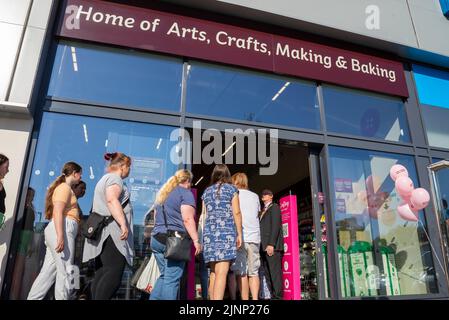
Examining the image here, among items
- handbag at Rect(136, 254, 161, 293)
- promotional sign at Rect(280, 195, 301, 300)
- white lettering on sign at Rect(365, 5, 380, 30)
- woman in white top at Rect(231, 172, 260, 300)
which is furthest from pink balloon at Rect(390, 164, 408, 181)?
handbag at Rect(136, 254, 161, 293)

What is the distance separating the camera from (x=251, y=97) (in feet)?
15.5

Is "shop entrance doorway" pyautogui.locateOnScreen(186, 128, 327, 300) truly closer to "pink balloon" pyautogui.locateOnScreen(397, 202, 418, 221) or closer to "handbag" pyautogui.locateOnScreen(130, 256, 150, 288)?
"pink balloon" pyautogui.locateOnScreen(397, 202, 418, 221)

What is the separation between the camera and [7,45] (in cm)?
364

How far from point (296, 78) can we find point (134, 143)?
246 centimetres

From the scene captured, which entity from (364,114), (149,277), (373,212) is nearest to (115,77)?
(149,277)

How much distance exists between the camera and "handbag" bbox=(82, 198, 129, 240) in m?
3.22

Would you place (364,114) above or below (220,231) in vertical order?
above

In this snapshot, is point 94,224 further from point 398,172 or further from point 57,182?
point 398,172

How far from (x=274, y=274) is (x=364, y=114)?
269cm

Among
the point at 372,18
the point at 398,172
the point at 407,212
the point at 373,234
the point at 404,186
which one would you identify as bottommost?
the point at 373,234

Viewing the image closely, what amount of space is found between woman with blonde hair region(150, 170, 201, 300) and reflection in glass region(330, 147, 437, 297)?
205cm

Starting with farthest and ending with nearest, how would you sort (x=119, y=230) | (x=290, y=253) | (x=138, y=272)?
(x=290, y=253) → (x=138, y=272) → (x=119, y=230)
